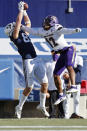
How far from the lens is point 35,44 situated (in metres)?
10.7

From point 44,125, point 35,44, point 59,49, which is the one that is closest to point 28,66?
point 59,49

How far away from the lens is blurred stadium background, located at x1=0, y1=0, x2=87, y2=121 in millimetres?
9867

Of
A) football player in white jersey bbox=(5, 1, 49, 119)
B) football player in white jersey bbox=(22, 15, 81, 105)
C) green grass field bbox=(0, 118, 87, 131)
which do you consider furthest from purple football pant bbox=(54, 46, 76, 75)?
green grass field bbox=(0, 118, 87, 131)

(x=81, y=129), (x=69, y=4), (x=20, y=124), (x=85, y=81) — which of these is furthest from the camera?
(x=69, y=4)

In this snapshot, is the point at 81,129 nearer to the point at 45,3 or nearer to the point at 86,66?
the point at 86,66

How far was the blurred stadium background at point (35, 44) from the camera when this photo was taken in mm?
9867

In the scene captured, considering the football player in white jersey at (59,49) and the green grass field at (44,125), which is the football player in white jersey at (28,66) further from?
the green grass field at (44,125)

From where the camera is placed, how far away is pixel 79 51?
35.4ft

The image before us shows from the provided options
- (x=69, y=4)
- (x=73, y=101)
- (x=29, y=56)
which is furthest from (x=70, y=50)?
(x=69, y=4)

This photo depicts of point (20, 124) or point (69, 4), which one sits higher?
point (69, 4)

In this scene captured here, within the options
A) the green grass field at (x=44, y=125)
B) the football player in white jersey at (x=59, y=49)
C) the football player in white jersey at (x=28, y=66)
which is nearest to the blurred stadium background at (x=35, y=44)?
the football player in white jersey at (x=28, y=66)

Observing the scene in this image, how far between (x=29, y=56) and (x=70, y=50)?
0.66 m

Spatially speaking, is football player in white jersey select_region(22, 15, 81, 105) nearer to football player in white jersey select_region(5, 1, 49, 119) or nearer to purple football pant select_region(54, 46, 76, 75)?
purple football pant select_region(54, 46, 76, 75)

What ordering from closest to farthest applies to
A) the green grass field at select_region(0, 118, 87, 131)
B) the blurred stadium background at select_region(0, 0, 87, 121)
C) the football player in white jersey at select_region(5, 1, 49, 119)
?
the green grass field at select_region(0, 118, 87, 131) < the football player in white jersey at select_region(5, 1, 49, 119) < the blurred stadium background at select_region(0, 0, 87, 121)
